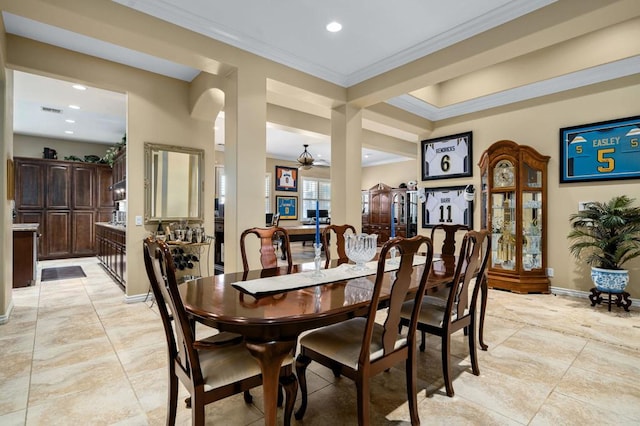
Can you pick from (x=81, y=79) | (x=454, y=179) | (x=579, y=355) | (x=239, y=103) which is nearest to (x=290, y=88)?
(x=239, y=103)

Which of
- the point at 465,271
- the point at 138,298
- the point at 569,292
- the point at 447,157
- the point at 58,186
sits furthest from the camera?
the point at 58,186

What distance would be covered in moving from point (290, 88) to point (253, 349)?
3.26 metres

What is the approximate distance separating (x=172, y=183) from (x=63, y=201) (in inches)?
200

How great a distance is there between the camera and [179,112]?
14.6 feet

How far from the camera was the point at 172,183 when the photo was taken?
4414mm

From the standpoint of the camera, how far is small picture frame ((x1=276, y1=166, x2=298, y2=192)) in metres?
10.3

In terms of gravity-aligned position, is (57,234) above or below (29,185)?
below

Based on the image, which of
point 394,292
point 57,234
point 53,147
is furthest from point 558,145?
point 53,147

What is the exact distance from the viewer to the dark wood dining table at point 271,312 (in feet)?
4.43

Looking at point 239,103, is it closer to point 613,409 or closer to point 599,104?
point 613,409

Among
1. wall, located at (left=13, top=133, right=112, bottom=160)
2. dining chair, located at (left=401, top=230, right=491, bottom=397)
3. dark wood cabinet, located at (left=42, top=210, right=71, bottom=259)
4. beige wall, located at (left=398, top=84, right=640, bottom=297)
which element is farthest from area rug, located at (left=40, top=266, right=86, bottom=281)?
beige wall, located at (left=398, top=84, right=640, bottom=297)

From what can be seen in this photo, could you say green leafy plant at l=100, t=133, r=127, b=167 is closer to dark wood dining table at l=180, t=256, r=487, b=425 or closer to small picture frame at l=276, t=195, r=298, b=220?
dark wood dining table at l=180, t=256, r=487, b=425

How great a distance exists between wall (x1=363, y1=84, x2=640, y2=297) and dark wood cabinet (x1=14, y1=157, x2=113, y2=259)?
8.44 m

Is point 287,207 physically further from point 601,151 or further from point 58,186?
point 601,151
